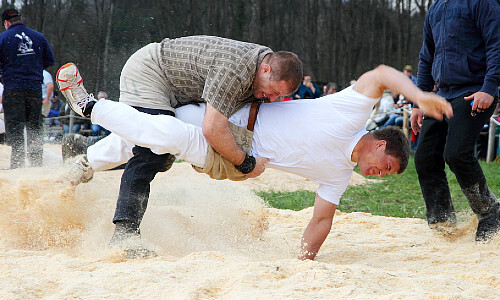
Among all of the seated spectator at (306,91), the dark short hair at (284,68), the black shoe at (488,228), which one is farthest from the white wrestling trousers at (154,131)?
the seated spectator at (306,91)

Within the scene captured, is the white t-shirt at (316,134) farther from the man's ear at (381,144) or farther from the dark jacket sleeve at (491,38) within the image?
the dark jacket sleeve at (491,38)

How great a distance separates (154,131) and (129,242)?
65cm

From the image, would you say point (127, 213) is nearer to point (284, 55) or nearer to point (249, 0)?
point (284, 55)

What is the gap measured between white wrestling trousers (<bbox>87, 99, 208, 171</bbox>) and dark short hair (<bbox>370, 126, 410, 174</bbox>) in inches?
41.9

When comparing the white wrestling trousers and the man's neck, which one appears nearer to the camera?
the white wrestling trousers

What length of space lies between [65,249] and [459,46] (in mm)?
2973

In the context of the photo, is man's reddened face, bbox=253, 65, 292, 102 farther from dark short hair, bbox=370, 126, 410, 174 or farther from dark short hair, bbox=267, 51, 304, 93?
dark short hair, bbox=370, 126, 410, 174

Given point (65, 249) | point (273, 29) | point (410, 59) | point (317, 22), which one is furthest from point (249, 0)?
point (65, 249)

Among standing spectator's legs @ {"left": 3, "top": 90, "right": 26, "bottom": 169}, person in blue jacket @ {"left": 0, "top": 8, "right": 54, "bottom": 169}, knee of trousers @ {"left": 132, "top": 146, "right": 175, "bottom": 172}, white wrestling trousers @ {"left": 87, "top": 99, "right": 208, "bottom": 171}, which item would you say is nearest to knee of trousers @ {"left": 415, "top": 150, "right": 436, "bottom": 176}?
white wrestling trousers @ {"left": 87, "top": 99, "right": 208, "bottom": 171}

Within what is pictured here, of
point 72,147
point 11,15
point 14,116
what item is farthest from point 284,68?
point 11,15

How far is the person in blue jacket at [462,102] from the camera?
354 centimetres

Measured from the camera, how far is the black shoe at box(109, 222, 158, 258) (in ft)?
9.57

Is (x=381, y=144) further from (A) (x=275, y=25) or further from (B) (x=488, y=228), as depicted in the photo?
(A) (x=275, y=25)

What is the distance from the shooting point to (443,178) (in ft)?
12.8
